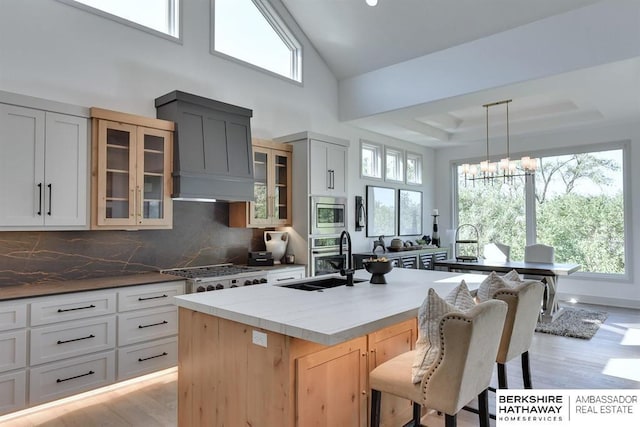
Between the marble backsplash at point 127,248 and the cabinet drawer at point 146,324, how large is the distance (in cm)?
65

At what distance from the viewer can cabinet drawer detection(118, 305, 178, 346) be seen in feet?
10.8

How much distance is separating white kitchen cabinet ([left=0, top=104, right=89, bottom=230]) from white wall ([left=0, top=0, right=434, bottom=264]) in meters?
0.44

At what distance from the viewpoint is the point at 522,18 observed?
14.3ft

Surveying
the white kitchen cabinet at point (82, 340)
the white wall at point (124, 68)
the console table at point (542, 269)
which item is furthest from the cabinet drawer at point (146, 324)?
the console table at point (542, 269)

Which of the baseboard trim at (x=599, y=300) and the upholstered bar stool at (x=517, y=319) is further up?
the upholstered bar stool at (x=517, y=319)

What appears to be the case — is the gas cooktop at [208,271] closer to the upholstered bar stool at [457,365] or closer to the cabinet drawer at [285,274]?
the cabinet drawer at [285,274]

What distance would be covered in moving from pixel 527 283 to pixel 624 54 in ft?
9.55

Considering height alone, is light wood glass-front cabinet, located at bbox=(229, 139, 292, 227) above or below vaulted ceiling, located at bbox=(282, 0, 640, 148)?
below

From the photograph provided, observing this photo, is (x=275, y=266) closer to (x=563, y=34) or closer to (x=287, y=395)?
(x=287, y=395)

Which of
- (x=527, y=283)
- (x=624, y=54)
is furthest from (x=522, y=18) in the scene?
(x=527, y=283)

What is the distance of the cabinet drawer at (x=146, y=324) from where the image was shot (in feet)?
10.8

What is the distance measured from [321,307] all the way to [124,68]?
3.26 metres

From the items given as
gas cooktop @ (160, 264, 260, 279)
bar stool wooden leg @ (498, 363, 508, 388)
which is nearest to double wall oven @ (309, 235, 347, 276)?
gas cooktop @ (160, 264, 260, 279)

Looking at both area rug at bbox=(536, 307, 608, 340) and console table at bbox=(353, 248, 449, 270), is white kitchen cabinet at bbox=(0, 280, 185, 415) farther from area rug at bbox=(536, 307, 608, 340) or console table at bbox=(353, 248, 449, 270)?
area rug at bbox=(536, 307, 608, 340)
